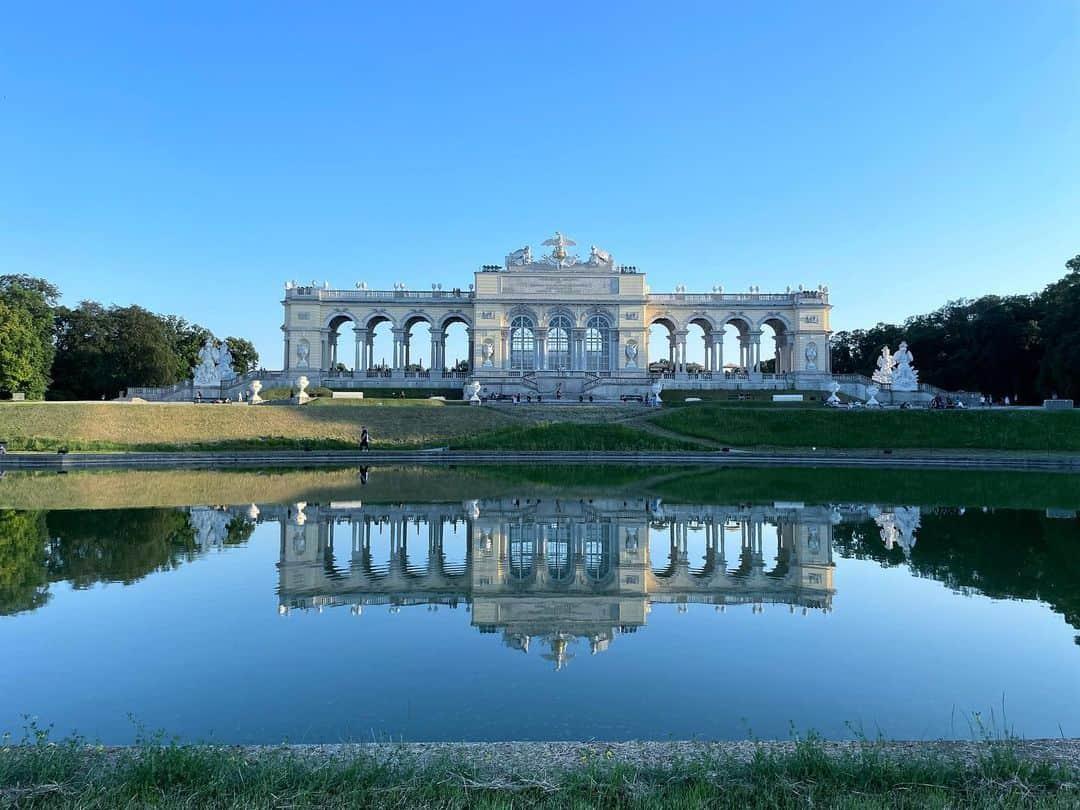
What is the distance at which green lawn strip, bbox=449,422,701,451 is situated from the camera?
4212 cm

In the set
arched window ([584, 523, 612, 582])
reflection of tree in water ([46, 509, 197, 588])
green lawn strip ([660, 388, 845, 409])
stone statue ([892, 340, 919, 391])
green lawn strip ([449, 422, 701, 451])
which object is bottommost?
arched window ([584, 523, 612, 582])

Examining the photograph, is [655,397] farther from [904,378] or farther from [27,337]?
[27,337]

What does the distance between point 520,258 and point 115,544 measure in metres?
60.3

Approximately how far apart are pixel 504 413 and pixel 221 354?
26094 millimetres

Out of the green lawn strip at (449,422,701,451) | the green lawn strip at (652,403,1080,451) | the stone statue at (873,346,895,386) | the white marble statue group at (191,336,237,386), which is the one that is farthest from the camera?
the white marble statue group at (191,336,237,386)

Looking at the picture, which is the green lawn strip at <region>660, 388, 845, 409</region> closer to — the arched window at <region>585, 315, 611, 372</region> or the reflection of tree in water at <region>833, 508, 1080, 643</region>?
the arched window at <region>585, 315, 611, 372</region>

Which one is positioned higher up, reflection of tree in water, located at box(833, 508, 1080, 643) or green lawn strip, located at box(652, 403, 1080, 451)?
green lawn strip, located at box(652, 403, 1080, 451)

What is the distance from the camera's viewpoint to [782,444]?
44.1m

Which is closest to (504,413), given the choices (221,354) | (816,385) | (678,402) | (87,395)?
(678,402)

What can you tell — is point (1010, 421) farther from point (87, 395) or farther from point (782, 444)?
point (87, 395)

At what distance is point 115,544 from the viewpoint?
54.3 ft

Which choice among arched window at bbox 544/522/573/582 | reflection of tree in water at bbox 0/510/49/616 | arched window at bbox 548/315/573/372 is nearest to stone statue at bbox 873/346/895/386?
arched window at bbox 548/315/573/372

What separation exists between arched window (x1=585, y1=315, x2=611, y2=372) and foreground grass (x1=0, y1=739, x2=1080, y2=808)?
6848cm

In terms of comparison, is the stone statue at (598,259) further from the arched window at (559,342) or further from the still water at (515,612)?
the still water at (515,612)
